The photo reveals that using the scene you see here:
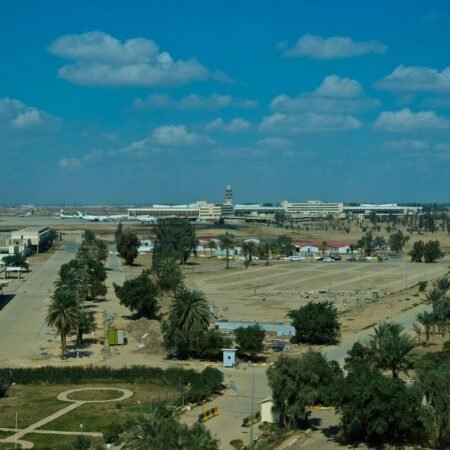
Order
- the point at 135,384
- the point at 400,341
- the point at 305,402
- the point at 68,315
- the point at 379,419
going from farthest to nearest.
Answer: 1. the point at 68,315
2. the point at 135,384
3. the point at 400,341
4. the point at 305,402
5. the point at 379,419

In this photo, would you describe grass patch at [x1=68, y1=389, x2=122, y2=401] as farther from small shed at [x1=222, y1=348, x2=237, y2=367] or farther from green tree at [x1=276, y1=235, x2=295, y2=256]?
green tree at [x1=276, y1=235, x2=295, y2=256]

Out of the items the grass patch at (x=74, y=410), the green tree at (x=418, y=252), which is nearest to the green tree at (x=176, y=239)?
the green tree at (x=418, y=252)

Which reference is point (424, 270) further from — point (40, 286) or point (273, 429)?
point (273, 429)

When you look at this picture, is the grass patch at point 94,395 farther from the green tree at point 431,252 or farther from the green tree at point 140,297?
the green tree at point 431,252

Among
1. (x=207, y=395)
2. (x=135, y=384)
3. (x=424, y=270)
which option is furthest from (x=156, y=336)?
(x=424, y=270)

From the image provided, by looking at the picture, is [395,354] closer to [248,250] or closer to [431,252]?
[248,250]
